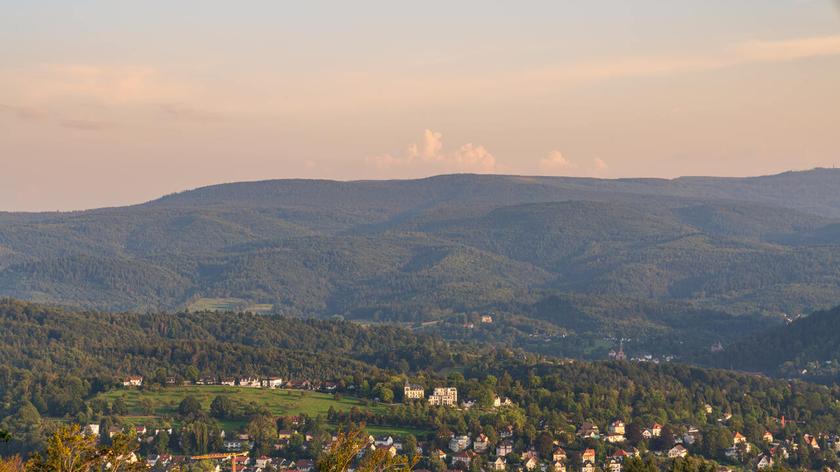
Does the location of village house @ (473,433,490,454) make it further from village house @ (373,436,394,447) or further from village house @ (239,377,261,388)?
village house @ (239,377,261,388)

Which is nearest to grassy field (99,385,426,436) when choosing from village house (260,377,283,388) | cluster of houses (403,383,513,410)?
cluster of houses (403,383,513,410)

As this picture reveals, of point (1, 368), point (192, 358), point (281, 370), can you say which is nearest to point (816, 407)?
point (281, 370)

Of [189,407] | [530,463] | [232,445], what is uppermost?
[189,407]

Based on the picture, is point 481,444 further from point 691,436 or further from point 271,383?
point 271,383

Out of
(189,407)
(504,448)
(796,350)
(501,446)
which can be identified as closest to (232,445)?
(189,407)

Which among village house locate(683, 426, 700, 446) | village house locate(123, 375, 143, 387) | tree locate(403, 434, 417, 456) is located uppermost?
village house locate(123, 375, 143, 387)

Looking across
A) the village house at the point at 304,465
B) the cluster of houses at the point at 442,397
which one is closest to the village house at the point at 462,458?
the village house at the point at 304,465
